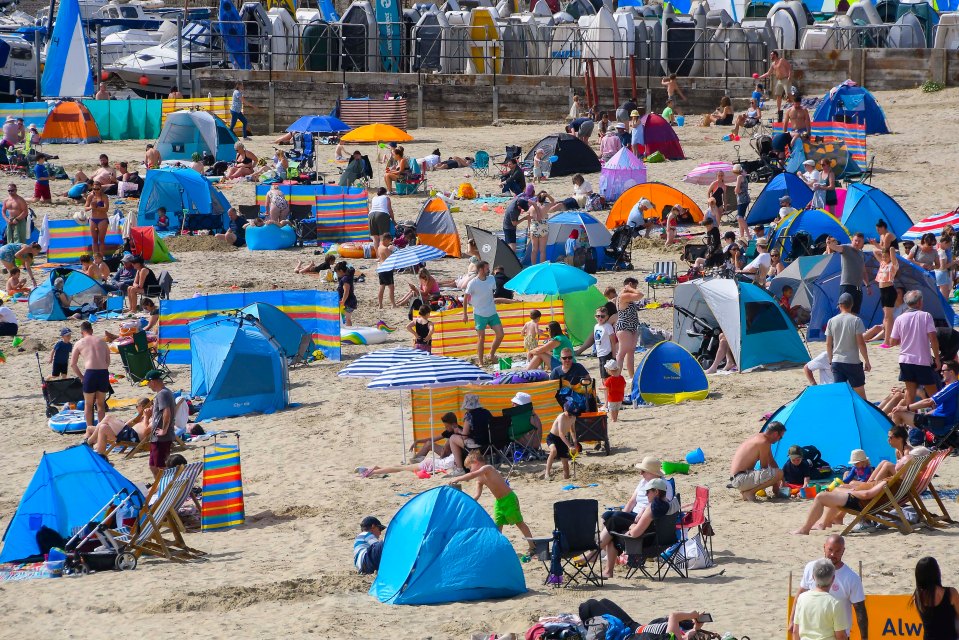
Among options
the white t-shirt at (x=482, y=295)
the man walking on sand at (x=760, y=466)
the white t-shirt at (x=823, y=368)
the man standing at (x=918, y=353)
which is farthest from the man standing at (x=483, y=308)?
the man walking on sand at (x=760, y=466)

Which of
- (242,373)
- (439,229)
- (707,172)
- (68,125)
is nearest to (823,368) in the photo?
(242,373)

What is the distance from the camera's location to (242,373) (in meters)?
16.6

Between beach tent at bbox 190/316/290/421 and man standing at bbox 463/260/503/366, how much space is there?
2.21 meters

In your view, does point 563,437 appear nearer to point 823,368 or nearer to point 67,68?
point 823,368

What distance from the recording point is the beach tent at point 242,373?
1655 centimetres

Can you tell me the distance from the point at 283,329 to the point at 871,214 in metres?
8.45

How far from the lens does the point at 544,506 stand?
12266mm

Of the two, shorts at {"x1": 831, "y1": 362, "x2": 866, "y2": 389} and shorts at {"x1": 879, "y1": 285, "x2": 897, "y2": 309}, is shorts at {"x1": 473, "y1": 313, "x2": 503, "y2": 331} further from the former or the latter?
shorts at {"x1": 831, "y1": 362, "x2": 866, "y2": 389}

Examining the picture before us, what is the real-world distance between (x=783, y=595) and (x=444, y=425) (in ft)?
15.8

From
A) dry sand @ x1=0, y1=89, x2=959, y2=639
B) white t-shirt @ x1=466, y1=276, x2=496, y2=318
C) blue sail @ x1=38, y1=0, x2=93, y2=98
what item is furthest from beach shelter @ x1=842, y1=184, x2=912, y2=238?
blue sail @ x1=38, y1=0, x2=93, y2=98

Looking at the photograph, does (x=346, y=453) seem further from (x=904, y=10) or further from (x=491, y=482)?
(x=904, y=10)

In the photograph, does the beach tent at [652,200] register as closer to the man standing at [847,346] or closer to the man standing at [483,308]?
the man standing at [483,308]

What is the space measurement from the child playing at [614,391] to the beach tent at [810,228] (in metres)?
5.68

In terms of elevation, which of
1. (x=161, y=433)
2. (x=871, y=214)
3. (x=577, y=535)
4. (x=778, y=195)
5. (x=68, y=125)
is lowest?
(x=161, y=433)
